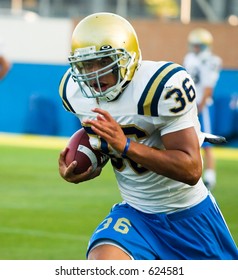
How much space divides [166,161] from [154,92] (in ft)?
1.12

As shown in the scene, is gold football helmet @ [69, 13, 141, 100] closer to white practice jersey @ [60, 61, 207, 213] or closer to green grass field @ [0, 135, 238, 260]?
white practice jersey @ [60, 61, 207, 213]

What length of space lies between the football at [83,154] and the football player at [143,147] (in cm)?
6

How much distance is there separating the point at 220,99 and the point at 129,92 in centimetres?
1170

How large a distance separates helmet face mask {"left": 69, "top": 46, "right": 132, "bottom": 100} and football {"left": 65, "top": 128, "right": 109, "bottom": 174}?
1.43ft

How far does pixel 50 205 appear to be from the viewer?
9375 mm

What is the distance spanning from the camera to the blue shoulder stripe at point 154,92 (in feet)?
14.5

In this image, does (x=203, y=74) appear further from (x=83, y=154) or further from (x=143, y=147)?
(x=143, y=147)

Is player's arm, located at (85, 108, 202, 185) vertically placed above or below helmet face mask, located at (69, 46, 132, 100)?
below

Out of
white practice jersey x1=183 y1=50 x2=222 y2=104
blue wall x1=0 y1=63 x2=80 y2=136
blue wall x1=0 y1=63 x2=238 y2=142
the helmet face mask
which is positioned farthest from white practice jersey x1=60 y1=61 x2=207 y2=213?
blue wall x1=0 y1=63 x2=80 y2=136

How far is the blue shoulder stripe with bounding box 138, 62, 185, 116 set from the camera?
4.42 m

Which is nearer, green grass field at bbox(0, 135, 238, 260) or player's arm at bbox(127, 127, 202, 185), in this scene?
player's arm at bbox(127, 127, 202, 185)

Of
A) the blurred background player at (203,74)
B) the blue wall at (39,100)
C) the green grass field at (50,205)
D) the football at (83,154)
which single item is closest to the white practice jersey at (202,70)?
the blurred background player at (203,74)

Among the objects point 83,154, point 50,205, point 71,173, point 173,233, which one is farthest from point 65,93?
point 50,205

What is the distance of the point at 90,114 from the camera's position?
184 inches
